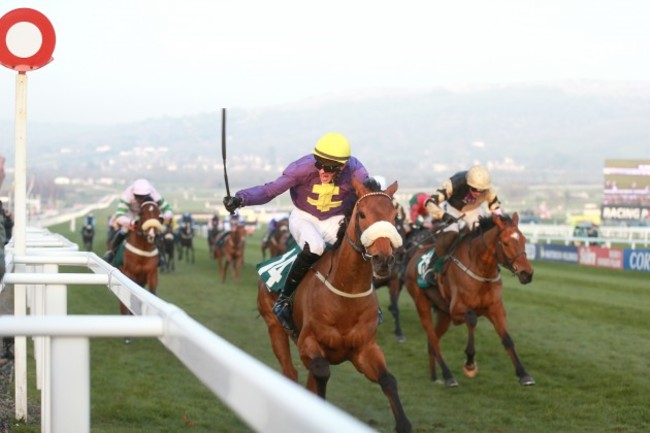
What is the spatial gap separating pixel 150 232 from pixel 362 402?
4.98 meters

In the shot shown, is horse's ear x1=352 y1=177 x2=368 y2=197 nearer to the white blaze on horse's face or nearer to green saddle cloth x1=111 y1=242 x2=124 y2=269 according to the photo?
the white blaze on horse's face

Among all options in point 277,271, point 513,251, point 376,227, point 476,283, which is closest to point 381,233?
point 376,227

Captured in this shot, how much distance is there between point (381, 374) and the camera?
5.73 meters

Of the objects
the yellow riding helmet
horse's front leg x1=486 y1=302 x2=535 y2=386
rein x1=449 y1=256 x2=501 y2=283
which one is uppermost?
the yellow riding helmet

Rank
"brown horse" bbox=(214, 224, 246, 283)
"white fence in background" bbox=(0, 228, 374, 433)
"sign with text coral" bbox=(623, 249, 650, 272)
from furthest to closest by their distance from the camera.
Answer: "sign with text coral" bbox=(623, 249, 650, 272) → "brown horse" bbox=(214, 224, 246, 283) → "white fence in background" bbox=(0, 228, 374, 433)

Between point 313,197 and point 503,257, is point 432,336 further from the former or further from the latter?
point 313,197

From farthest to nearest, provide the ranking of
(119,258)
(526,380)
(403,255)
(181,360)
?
(119,258) < (403,255) < (526,380) < (181,360)

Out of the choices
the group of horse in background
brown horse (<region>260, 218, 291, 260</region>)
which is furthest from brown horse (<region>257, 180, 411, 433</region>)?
brown horse (<region>260, 218, 291, 260</region>)

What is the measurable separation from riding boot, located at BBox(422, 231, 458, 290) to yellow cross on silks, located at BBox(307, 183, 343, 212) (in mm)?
3524

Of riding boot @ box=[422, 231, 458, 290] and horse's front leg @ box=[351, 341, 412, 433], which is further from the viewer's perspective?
riding boot @ box=[422, 231, 458, 290]

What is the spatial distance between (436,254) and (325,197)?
12.1 feet

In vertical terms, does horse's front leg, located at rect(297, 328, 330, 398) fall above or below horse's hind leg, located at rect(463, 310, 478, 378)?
above

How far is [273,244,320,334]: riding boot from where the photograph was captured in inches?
254

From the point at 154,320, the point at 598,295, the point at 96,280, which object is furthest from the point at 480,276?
the point at 598,295
